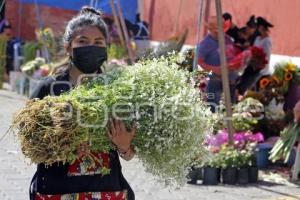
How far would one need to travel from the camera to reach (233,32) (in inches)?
467

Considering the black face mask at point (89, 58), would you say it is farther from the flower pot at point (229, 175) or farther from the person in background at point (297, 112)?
the person in background at point (297, 112)

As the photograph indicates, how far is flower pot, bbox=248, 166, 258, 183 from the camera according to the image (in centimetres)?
773

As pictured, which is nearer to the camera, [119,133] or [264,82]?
[119,133]

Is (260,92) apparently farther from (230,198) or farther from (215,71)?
(230,198)

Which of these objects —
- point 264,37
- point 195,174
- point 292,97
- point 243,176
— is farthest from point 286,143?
point 264,37

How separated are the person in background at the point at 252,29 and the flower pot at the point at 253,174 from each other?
393 centimetres

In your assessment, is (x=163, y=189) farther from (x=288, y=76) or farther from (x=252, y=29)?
(x=252, y=29)

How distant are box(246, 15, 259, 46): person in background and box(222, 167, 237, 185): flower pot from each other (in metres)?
4.09

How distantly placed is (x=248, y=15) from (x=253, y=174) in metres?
4.87

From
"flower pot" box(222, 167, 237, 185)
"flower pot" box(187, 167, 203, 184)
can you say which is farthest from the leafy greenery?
"flower pot" box(187, 167, 203, 184)

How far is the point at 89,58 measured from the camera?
131 inches

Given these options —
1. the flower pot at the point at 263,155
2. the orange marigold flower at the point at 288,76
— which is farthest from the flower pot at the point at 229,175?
the orange marigold flower at the point at 288,76

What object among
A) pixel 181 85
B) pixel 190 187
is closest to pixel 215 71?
pixel 190 187

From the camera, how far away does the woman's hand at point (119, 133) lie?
3074mm
